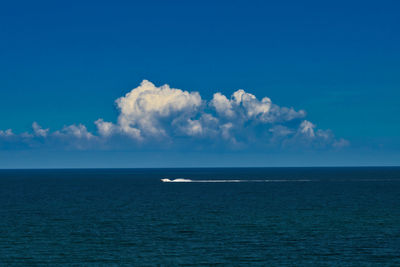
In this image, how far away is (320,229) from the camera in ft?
278

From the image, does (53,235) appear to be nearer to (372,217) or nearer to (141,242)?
(141,242)

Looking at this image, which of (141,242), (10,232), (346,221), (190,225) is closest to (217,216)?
(190,225)

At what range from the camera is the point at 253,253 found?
216 ft

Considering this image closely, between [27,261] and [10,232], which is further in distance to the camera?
[10,232]

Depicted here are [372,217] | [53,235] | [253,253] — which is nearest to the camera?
[253,253]

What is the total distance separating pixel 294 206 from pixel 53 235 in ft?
220

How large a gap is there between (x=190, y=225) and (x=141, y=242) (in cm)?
1936

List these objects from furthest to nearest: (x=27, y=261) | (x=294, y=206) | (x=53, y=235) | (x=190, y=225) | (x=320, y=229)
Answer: (x=294, y=206), (x=190, y=225), (x=320, y=229), (x=53, y=235), (x=27, y=261)

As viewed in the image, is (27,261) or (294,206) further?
(294,206)

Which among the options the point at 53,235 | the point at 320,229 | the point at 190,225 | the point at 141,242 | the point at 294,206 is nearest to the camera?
the point at 141,242

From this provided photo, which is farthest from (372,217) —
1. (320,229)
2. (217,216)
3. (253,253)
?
(253,253)

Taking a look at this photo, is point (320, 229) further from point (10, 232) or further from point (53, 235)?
point (10, 232)

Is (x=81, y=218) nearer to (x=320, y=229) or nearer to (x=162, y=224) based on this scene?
(x=162, y=224)

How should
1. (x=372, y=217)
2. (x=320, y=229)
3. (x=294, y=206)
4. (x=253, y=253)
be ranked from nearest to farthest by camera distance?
(x=253, y=253) < (x=320, y=229) < (x=372, y=217) < (x=294, y=206)
